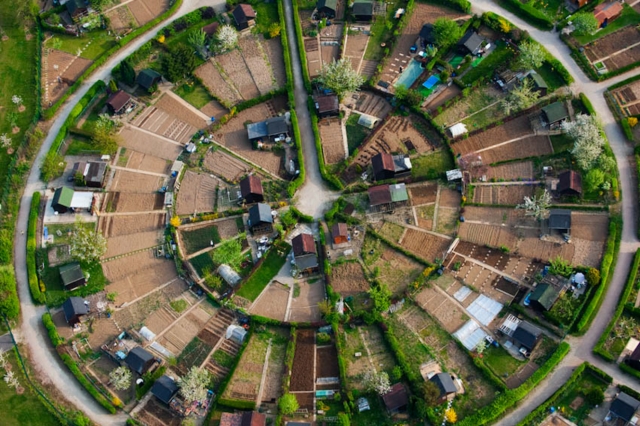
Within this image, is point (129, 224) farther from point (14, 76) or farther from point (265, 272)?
point (14, 76)

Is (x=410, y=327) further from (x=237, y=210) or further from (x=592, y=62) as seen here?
(x=592, y=62)

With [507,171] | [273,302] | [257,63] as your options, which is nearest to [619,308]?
[507,171]

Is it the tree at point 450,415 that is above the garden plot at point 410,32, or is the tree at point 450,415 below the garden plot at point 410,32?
below

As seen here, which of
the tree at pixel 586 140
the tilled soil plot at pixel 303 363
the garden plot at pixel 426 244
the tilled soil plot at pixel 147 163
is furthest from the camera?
the tilled soil plot at pixel 147 163

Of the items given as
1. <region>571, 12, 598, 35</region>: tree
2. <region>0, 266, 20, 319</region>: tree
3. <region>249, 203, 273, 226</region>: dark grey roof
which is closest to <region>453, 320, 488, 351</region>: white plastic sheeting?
<region>249, 203, 273, 226</region>: dark grey roof

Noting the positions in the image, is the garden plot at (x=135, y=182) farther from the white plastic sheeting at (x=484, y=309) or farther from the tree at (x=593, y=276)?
the tree at (x=593, y=276)

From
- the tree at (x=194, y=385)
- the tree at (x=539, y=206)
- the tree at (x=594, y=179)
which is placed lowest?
the tree at (x=194, y=385)

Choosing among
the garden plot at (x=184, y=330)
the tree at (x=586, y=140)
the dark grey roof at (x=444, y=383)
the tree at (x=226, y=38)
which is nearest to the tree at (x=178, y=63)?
the tree at (x=226, y=38)
